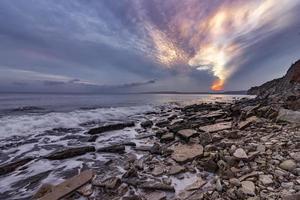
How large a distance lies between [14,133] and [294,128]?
14.0 m

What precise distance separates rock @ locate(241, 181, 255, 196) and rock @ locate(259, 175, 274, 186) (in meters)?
0.24

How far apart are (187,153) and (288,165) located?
3001 mm

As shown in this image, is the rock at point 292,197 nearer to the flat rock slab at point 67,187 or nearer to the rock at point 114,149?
the flat rock slab at point 67,187

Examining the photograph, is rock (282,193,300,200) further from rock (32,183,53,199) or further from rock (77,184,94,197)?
rock (32,183,53,199)

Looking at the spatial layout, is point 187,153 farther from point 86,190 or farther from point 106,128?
point 106,128

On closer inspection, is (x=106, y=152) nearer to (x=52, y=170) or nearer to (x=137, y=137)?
(x=52, y=170)

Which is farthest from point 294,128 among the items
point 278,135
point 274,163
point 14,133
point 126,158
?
point 14,133

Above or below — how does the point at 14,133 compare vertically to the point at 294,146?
below

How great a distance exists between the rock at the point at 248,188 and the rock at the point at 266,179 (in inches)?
9.4

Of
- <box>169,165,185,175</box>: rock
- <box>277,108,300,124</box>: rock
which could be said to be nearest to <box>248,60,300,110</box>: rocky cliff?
<box>277,108,300,124</box>: rock

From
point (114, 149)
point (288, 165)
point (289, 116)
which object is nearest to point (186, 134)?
point (114, 149)

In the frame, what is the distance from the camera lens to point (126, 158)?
7629 mm

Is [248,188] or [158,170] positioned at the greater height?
[248,188]

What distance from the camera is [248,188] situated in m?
4.04
